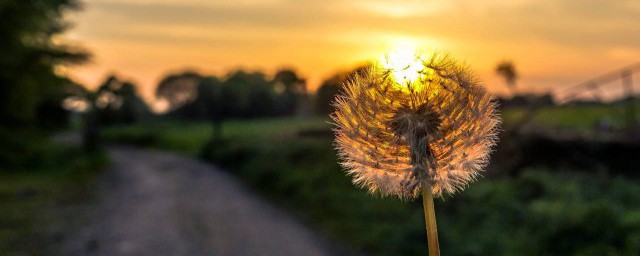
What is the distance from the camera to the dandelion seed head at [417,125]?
230cm

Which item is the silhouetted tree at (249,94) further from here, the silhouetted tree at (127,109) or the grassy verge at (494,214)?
the grassy verge at (494,214)

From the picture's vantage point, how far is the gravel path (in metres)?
14.5

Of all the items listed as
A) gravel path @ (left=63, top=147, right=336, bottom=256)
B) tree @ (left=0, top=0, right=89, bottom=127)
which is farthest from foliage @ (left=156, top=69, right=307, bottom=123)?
gravel path @ (left=63, top=147, right=336, bottom=256)

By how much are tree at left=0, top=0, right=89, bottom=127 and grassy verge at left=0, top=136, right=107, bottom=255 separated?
80.5 inches

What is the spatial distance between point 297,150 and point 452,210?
11.1 metres

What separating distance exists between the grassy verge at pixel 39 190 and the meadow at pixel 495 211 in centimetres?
646

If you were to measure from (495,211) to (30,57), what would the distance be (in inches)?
971

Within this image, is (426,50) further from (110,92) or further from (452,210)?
(110,92)

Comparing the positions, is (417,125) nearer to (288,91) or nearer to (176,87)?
(288,91)

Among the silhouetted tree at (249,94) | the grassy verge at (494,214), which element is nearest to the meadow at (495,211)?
the grassy verge at (494,214)

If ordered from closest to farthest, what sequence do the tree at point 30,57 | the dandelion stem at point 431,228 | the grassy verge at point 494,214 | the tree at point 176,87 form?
1. the dandelion stem at point 431,228
2. the grassy verge at point 494,214
3. the tree at point 30,57
4. the tree at point 176,87

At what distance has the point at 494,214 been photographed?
40.8ft

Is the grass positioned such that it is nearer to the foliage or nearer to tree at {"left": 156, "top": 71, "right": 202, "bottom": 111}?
the foliage

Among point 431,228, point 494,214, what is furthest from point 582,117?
point 431,228
